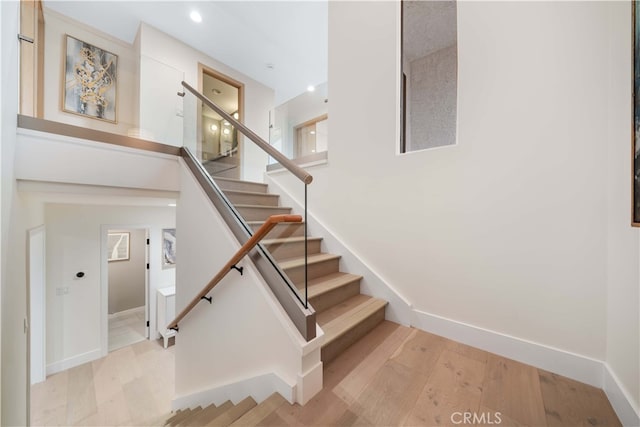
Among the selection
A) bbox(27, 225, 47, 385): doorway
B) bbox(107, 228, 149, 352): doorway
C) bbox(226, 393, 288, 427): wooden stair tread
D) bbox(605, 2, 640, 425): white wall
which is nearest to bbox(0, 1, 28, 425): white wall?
bbox(226, 393, 288, 427): wooden stair tread

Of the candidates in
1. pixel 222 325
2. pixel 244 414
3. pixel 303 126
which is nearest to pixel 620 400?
pixel 244 414

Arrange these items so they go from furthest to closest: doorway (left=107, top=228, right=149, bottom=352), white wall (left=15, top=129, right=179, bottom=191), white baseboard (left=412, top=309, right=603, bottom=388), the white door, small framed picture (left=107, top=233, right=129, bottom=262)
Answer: small framed picture (left=107, top=233, right=129, bottom=262), doorway (left=107, top=228, right=149, bottom=352), the white door, white wall (left=15, top=129, right=179, bottom=191), white baseboard (left=412, top=309, right=603, bottom=388)

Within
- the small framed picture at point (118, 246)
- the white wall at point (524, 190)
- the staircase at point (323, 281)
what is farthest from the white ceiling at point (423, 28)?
the small framed picture at point (118, 246)

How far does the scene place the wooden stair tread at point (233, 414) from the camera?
1.39 meters

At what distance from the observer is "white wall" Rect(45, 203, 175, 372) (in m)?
3.56

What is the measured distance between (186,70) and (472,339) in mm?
5729

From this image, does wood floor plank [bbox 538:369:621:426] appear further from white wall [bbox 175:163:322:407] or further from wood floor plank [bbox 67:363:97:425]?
wood floor plank [bbox 67:363:97:425]

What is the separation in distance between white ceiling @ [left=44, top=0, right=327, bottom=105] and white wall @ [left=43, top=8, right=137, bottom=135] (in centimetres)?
12

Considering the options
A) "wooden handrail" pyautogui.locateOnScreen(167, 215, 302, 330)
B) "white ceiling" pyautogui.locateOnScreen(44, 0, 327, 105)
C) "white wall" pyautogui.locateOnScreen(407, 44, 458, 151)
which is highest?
"white ceiling" pyautogui.locateOnScreen(44, 0, 327, 105)

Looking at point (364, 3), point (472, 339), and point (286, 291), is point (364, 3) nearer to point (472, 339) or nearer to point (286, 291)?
point (286, 291)

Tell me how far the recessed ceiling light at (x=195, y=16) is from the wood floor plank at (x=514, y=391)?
18.6 ft

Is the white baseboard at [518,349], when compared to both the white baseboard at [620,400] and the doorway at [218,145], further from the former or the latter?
the doorway at [218,145]

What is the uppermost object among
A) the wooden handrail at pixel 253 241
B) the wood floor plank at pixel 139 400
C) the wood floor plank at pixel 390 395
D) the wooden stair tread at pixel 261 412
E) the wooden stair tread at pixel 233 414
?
the wooden handrail at pixel 253 241

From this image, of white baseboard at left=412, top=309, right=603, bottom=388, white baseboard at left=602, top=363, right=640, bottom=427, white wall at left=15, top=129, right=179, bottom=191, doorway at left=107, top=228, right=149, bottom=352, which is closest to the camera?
white baseboard at left=602, top=363, right=640, bottom=427
